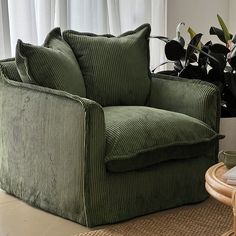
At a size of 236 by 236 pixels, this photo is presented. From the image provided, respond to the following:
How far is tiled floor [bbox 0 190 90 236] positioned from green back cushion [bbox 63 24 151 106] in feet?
2.27

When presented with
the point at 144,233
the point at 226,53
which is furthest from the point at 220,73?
the point at 144,233

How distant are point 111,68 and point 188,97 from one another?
0.45 m

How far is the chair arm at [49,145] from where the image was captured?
237cm

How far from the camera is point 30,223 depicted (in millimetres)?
2549

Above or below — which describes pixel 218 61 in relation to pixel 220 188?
above

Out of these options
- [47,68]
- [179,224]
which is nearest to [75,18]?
[47,68]

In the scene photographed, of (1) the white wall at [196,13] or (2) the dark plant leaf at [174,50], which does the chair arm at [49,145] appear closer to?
(2) the dark plant leaf at [174,50]

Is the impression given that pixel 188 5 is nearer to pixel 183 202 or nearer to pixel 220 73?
pixel 220 73

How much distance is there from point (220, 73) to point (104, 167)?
111 centimetres

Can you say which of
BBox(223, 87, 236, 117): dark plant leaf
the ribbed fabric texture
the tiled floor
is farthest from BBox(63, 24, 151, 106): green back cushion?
the tiled floor

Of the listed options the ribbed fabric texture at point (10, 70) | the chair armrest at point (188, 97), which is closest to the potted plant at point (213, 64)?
the chair armrest at point (188, 97)

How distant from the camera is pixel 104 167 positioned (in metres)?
2.42

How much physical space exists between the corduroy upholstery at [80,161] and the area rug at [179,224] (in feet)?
0.17

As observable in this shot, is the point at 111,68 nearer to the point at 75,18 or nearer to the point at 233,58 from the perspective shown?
the point at 233,58
